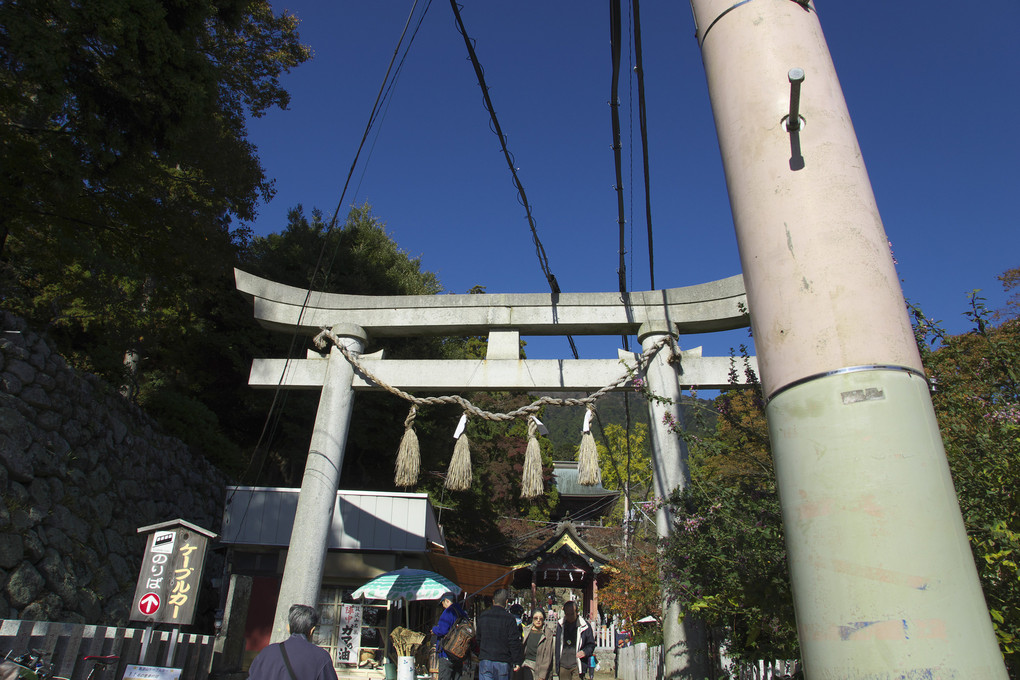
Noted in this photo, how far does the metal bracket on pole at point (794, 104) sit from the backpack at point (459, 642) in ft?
20.7

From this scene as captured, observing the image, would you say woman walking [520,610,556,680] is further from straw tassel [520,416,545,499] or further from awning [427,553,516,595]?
awning [427,553,516,595]

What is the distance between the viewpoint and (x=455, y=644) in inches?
263

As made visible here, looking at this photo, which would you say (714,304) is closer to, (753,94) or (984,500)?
(984,500)

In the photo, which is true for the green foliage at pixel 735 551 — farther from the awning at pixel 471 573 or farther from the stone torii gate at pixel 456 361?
the awning at pixel 471 573

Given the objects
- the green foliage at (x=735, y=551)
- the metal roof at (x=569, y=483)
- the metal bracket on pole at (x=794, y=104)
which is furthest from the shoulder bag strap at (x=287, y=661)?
the metal roof at (x=569, y=483)

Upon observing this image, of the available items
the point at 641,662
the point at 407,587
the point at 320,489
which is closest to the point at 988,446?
the point at 320,489

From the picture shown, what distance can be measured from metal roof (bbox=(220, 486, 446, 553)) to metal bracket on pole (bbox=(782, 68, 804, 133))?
31.8 feet

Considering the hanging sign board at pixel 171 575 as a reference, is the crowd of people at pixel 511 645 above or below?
below

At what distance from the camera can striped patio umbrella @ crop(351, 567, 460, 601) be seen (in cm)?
895

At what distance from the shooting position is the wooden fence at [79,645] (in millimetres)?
4344

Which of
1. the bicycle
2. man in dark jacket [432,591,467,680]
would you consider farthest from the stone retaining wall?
man in dark jacket [432,591,467,680]

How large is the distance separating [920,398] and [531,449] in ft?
18.3

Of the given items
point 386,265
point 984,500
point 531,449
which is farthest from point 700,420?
point 386,265

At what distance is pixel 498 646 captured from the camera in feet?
19.4
